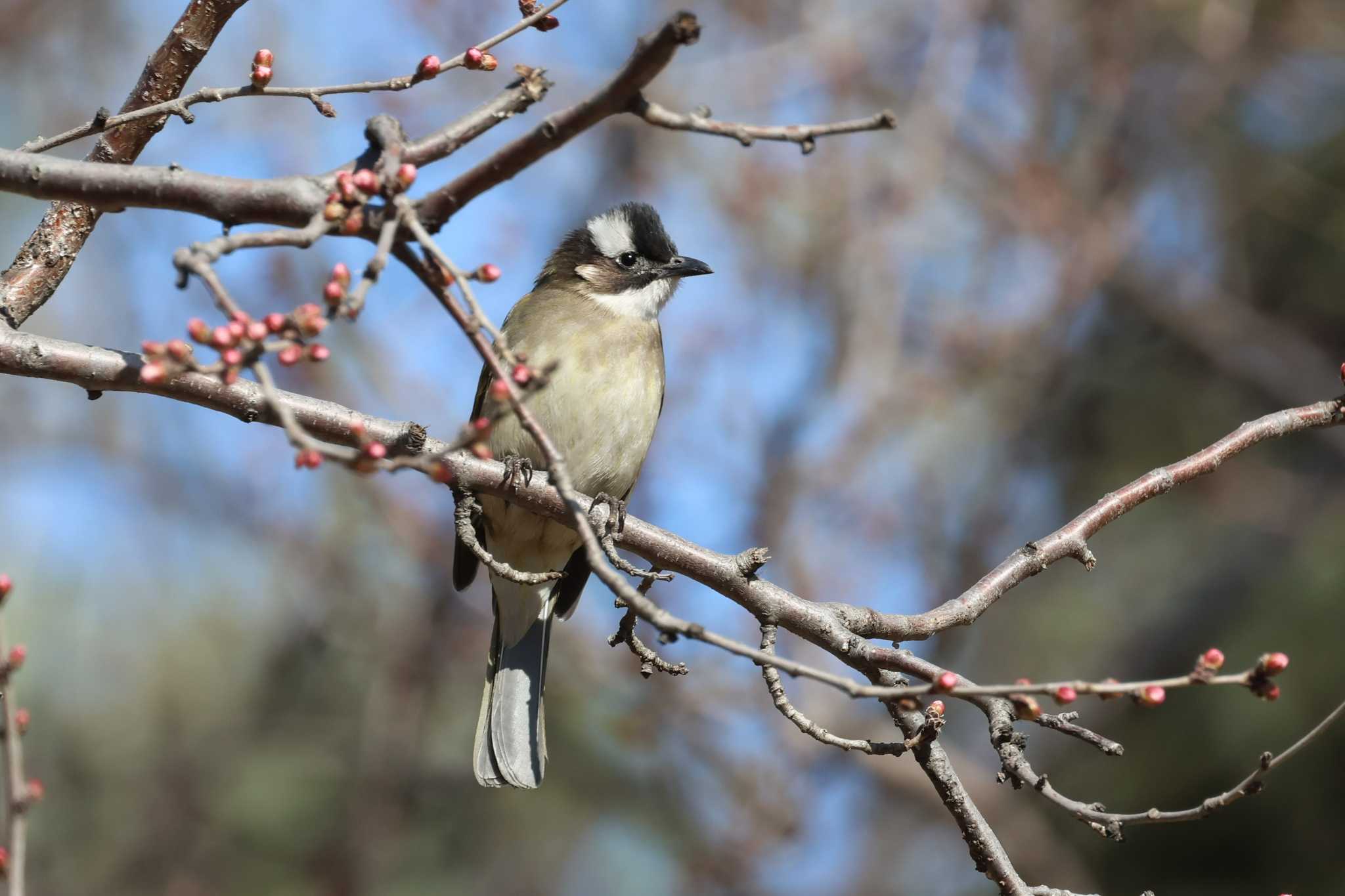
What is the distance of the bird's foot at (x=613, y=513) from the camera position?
368 cm

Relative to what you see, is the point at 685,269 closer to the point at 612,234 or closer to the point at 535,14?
the point at 612,234

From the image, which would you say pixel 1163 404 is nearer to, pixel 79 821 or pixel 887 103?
pixel 887 103

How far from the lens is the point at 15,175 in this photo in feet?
8.18

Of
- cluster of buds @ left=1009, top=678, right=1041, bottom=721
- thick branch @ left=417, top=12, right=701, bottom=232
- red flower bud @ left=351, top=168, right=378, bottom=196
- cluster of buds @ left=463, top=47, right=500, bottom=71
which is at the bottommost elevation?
cluster of buds @ left=1009, top=678, right=1041, bottom=721

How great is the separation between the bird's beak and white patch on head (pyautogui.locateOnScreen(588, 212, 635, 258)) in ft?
0.79

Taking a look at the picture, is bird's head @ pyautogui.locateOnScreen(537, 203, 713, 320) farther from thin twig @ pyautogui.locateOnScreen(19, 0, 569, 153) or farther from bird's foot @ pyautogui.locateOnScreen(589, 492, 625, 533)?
thin twig @ pyautogui.locateOnScreen(19, 0, 569, 153)

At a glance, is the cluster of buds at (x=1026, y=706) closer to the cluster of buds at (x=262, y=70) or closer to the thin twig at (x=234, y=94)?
the thin twig at (x=234, y=94)

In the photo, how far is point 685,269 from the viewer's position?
5945 mm

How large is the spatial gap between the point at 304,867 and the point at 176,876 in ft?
2.60

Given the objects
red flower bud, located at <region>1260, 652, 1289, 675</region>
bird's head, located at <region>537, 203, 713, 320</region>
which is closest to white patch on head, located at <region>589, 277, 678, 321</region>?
bird's head, located at <region>537, 203, 713, 320</region>

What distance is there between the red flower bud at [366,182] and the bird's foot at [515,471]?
4.81 feet

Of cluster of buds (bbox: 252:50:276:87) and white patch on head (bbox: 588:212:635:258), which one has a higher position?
white patch on head (bbox: 588:212:635:258)

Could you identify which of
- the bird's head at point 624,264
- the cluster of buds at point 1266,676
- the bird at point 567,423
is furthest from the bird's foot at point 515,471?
the cluster of buds at point 1266,676

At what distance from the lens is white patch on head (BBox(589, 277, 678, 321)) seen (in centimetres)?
575
